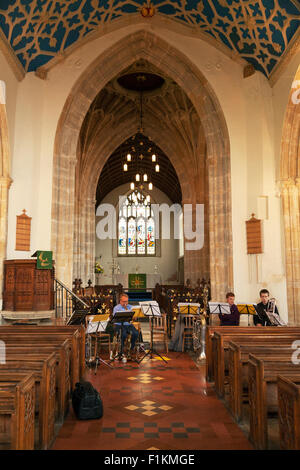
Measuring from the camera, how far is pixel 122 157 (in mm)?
22531

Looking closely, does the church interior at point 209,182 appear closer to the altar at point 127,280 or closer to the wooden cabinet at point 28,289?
the wooden cabinet at point 28,289

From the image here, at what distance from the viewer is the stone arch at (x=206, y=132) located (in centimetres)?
1045

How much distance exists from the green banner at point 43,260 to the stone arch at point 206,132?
5.66 ft

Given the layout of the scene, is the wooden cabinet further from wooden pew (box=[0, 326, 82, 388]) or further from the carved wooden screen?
wooden pew (box=[0, 326, 82, 388])

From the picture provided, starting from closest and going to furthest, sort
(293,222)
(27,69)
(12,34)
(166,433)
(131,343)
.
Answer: (166,433), (131,343), (12,34), (293,222), (27,69)

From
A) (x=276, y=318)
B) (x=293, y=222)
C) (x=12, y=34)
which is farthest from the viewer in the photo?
(x=293, y=222)

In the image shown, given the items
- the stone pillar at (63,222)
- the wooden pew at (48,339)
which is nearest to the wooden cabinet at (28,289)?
the stone pillar at (63,222)

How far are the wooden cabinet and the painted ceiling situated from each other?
5258 mm

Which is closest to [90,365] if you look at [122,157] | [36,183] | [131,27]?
[36,183]

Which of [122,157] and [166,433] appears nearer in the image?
[166,433]

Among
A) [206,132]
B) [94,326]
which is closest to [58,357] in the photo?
[94,326]
